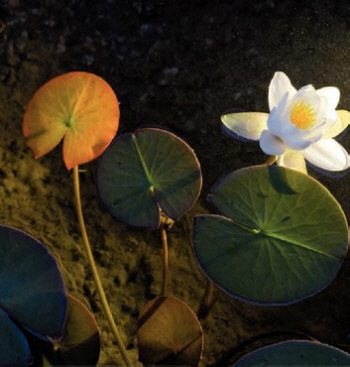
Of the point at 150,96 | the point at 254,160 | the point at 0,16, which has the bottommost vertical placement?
the point at 254,160

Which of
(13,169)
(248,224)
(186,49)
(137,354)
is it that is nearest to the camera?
(248,224)

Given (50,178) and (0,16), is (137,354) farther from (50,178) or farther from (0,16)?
(0,16)

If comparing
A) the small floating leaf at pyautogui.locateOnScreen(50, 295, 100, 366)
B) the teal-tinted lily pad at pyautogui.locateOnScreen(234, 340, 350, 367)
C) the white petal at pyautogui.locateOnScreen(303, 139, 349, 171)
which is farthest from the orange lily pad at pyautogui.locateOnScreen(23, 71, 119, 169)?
the teal-tinted lily pad at pyautogui.locateOnScreen(234, 340, 350, 367)

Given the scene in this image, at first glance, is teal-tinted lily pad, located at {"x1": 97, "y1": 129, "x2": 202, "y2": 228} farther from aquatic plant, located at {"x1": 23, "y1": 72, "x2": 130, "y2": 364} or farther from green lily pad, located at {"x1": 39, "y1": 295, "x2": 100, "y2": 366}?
green lily pad, located at {"x1": 39, "y1": 295, "x2": 100, "y2": 366}

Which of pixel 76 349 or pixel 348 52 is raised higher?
pixel 348 52

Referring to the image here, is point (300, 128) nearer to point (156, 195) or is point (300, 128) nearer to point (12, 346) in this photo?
point (156, 195)

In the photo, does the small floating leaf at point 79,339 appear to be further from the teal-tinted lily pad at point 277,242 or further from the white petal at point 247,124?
the white petal at point 247,124

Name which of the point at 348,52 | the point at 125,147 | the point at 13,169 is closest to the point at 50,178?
the point at 13,169
